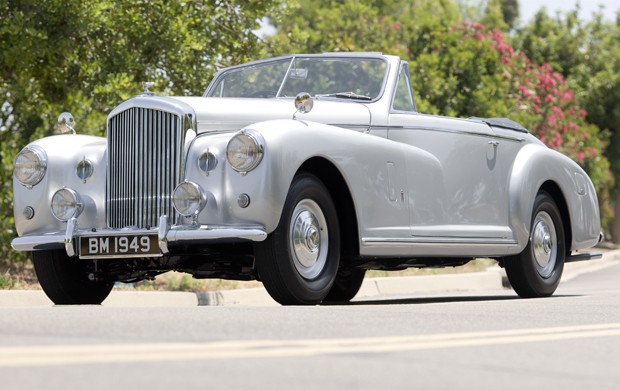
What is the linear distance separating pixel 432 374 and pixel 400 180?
4.83 m

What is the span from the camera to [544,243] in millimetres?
10758

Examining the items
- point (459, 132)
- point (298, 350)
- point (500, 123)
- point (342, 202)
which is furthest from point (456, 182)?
point (298, 350)

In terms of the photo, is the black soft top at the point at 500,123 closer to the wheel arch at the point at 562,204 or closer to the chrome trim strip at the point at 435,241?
the wheel arch at the point at 562,204

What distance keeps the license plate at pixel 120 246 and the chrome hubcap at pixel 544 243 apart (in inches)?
158

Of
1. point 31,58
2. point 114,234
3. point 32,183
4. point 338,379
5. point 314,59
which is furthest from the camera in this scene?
point 31,58

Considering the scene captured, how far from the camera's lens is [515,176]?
10375 millimetres

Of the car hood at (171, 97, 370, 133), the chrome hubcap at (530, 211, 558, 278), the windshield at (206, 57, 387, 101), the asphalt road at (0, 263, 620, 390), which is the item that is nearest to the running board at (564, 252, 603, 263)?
the chrome hubcap at (530, 211, 558, 278)

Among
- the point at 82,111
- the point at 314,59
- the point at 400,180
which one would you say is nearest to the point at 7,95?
the point at 82,111

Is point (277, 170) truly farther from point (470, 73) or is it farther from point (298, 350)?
point (470, 73)

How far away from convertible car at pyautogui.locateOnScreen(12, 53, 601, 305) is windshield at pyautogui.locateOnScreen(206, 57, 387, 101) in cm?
1

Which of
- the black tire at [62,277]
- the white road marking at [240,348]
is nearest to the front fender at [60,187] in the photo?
the black tire at [62,277]

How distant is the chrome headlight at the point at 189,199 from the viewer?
775 cm

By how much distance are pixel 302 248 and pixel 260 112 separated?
126 cm

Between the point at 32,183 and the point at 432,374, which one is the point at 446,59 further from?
the point at 432,374
